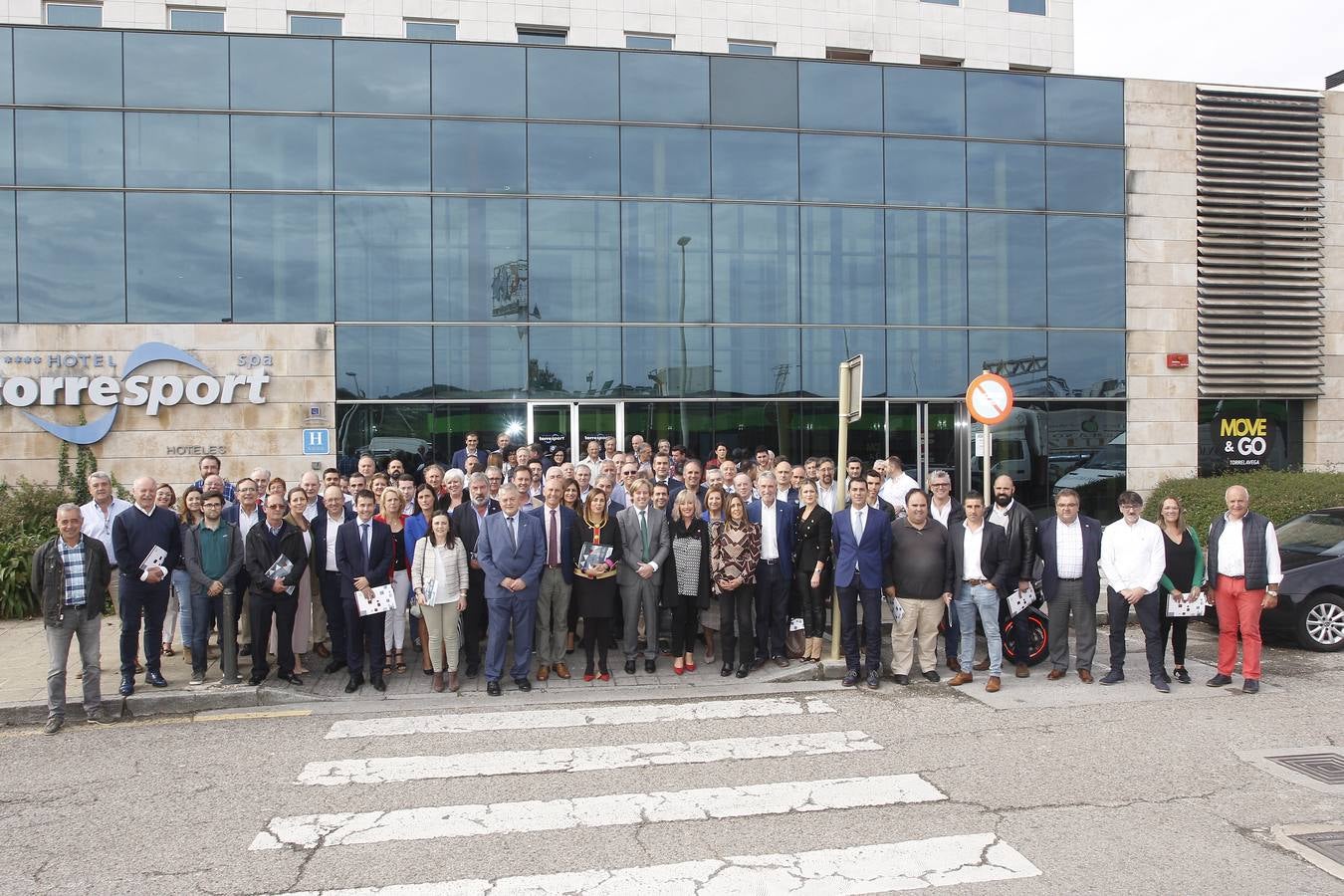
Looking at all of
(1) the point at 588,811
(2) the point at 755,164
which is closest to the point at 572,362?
(2) the point at 755,164

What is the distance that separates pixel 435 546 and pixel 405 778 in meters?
2.73

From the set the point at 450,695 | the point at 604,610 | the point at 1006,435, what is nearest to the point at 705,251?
the point at 1006,435

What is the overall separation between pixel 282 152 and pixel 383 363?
4129 millimetres

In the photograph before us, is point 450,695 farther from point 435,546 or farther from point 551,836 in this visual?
point 551,836

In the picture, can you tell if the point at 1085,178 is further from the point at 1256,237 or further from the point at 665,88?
the point at 665,88

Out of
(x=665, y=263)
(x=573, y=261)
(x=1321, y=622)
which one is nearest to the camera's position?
(x=1321, y=622)

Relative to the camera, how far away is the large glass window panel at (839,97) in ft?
57.6

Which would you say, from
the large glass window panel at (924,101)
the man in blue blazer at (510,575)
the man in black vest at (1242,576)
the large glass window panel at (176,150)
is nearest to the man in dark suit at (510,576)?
the man in blue blazer at (510,575)

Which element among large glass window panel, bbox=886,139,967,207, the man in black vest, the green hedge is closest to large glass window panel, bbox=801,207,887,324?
large glass window panel, bbox=886,139,967,207

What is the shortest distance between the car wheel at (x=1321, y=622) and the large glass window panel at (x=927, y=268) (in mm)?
9154

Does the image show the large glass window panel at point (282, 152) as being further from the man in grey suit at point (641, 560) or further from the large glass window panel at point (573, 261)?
the man in grey suit at point (641, 560)

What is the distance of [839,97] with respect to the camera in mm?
17656

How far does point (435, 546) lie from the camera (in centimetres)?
852

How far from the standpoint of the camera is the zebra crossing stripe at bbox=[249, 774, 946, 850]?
5.23 meters
